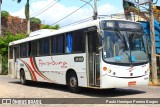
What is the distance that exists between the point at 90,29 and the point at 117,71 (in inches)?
82.5

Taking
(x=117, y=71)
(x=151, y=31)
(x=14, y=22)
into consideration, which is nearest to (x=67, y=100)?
(x=117, y=71)

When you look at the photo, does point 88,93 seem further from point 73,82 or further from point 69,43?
point 69,43

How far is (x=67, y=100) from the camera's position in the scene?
12.8 m

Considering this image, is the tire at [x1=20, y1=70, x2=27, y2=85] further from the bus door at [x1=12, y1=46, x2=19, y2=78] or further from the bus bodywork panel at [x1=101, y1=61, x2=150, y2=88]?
the bus bodywork panel at [x1=101, y1=61, x2=150, y2=88]

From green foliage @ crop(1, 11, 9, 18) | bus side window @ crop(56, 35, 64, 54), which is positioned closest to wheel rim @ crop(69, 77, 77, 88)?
bus side window @ crop(56, 35, 64, 54)

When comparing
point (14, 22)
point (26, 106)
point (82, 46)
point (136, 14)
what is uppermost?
point (14, 22)

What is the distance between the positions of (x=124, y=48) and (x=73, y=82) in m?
3.09

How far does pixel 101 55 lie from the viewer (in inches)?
523

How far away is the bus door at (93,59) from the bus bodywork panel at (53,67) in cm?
32

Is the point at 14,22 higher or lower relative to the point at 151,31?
higher

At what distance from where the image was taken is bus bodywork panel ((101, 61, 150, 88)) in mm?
13188

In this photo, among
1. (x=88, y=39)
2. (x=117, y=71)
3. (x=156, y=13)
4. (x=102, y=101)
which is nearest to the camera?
(x=102, y=101)

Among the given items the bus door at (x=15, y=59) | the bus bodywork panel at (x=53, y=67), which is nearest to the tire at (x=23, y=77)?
the bus bodywork panel at (x=53, y=67)

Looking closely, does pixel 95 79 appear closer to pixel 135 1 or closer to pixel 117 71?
pixel 117 71
